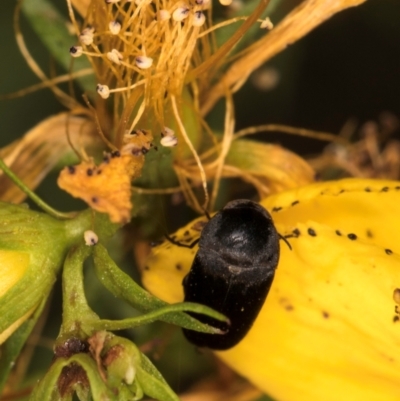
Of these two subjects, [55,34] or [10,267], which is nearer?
[10,267]

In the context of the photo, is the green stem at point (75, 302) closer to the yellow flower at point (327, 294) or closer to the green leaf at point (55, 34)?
the yellow flower at point (327, 294)

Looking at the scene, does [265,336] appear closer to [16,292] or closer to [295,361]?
[295,361]

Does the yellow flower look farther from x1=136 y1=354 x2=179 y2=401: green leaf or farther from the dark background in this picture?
the dark background

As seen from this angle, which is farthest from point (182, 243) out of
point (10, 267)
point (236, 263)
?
point (10, 267)

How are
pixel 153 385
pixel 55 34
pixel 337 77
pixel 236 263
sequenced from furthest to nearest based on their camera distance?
pixel 337 77 → pixel 55 34 → pixel 236 263 → pixel 153 385

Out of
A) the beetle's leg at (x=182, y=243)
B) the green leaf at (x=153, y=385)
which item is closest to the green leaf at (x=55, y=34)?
the beetle's leg at (x=182, y=243)

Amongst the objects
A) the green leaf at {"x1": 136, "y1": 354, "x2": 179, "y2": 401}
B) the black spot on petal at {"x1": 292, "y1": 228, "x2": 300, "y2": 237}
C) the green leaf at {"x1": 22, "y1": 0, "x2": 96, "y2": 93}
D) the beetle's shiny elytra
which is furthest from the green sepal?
the green leaf at {"x1": 22, "y1": 0, "x2": 96, "y2": 93}

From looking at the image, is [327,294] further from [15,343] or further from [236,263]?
[15,343]
